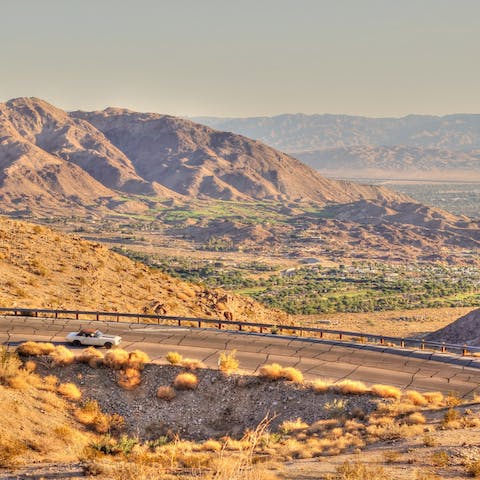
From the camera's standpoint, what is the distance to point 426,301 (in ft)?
364

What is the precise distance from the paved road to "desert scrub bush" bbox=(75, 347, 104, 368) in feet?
9.31

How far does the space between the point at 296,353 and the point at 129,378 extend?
9.56m

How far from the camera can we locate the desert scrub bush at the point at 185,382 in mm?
29281

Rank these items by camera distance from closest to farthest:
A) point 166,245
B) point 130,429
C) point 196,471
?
point 196,471
point 130,429
point 166,245

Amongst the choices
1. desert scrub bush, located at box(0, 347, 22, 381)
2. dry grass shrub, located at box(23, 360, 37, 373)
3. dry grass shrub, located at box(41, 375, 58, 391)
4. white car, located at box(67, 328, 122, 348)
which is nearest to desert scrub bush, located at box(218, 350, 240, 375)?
white car, located at box(67, 328, 122, 348)

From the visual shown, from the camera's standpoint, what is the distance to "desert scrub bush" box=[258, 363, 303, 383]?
29.2 meters

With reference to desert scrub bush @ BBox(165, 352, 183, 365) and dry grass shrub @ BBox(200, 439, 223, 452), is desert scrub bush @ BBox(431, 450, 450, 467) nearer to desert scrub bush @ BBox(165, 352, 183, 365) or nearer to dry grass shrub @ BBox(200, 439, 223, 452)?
dry grass shrub @ BBox(200, 439, 223, 452)

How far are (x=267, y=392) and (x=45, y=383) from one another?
9.54m

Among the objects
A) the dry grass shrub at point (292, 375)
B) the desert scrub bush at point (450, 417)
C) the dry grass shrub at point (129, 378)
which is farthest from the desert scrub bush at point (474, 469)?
the dry grass shrub at point (129, 378)

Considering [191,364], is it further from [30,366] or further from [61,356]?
[30,366]

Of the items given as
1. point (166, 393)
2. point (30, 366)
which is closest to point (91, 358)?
point (30, 366)

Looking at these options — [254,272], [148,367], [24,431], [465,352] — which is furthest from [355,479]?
[254,272]

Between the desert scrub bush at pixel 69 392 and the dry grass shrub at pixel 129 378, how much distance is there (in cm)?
194

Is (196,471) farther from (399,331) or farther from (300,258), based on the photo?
(300,258)
